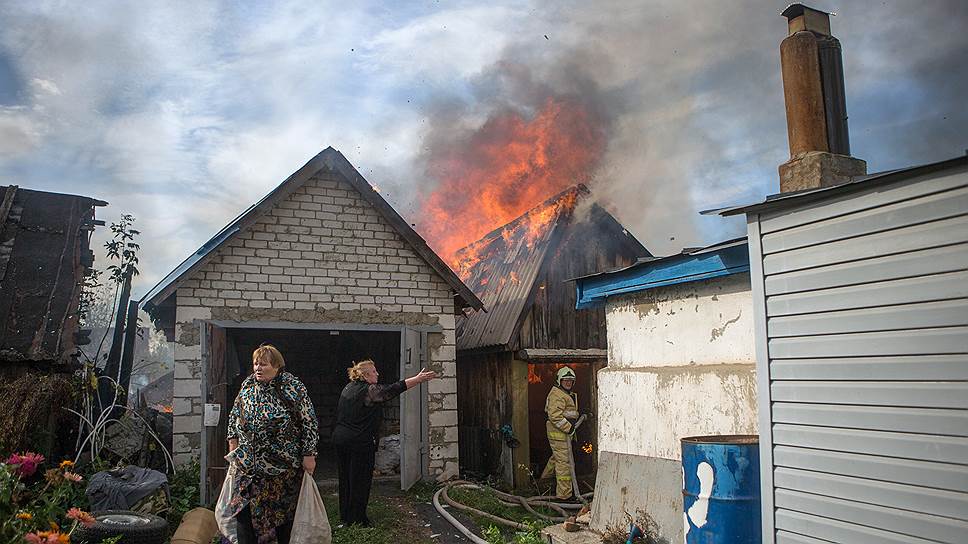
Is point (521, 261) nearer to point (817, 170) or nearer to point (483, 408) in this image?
point (483, 408)

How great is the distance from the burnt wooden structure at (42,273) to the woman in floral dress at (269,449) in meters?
3.94

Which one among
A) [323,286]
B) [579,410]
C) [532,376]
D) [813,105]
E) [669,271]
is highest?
[813,105]

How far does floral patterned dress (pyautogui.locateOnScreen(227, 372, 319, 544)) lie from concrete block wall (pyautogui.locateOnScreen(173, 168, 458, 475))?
179 inches

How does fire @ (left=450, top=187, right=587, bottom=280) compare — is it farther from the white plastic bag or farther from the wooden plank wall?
the white plastic bag

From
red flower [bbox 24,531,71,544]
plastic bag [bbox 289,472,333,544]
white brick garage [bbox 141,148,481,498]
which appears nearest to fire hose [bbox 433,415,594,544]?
white brick garage [bbox 141,148,481,498]

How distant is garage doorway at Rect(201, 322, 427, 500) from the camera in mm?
8484

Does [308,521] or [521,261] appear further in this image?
[521,261]

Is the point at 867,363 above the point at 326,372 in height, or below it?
above

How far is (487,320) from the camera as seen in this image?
1373cm

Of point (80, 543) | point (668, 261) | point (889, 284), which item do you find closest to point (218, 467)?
point (80, 543)

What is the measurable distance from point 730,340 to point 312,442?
11.6 feet

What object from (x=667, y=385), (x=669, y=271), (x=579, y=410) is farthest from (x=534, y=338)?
(x=669, y=271)

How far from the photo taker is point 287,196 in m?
10.3

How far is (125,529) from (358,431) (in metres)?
2.42
